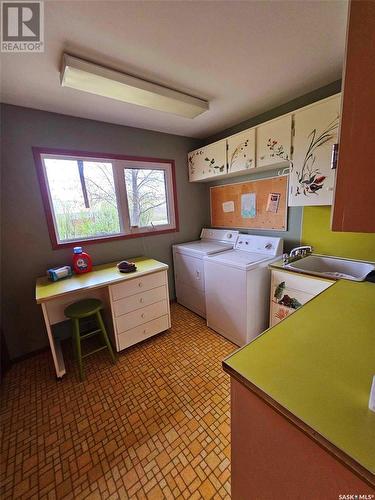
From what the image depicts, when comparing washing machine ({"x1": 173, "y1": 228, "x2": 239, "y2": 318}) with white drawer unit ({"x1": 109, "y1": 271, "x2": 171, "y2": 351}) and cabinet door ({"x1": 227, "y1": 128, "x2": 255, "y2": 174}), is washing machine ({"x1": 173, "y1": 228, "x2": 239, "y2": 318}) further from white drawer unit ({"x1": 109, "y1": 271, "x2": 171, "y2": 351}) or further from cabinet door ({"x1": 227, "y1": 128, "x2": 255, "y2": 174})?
cabinet door ({"x1": 227, "y1": 128, "x2": 255, "y2": 174})

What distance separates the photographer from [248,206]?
255 centimetres

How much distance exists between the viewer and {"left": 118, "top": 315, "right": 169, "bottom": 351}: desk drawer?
2.04m

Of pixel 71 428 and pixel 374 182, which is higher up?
pixel 374 182

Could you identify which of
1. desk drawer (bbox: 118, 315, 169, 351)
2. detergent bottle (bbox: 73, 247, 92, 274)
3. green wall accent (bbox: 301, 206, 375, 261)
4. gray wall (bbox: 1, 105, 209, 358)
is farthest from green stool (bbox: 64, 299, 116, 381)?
green wall accent (bbox: 301, 206, 375, 261)

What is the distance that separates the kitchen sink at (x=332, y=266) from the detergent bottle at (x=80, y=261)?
1.98 meters

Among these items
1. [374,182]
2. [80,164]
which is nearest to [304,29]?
[374,182]

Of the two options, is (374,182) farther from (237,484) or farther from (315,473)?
(237,484)

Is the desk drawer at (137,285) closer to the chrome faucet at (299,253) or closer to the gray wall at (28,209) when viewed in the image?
the gray wall at (28,209)

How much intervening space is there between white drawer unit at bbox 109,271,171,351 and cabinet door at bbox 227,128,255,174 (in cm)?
144

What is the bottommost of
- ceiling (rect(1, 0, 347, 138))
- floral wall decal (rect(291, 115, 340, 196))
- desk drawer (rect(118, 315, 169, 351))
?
desk drawer (rect(118, 315, 169, 351))

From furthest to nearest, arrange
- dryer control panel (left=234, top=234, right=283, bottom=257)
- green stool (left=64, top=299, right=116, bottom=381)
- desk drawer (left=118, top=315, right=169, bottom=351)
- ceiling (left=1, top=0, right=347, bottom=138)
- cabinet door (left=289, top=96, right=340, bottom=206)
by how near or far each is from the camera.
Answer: dryer control panel (left=234, top=234, right=283, bottom=257) → desk drawer (left=118, top=315, right=169, bottom=351) → green stool (left=64, top=299, right=116, bottom=381) → cabinet door (left=289, top=96, right=340, bottom=206) → ceiling (left=1, top=0, right=347, bottom=138)

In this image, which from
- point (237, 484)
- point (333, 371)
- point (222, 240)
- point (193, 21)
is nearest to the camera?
point (333, 371)

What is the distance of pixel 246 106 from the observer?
2.06m

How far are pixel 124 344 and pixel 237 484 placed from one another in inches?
60.2
